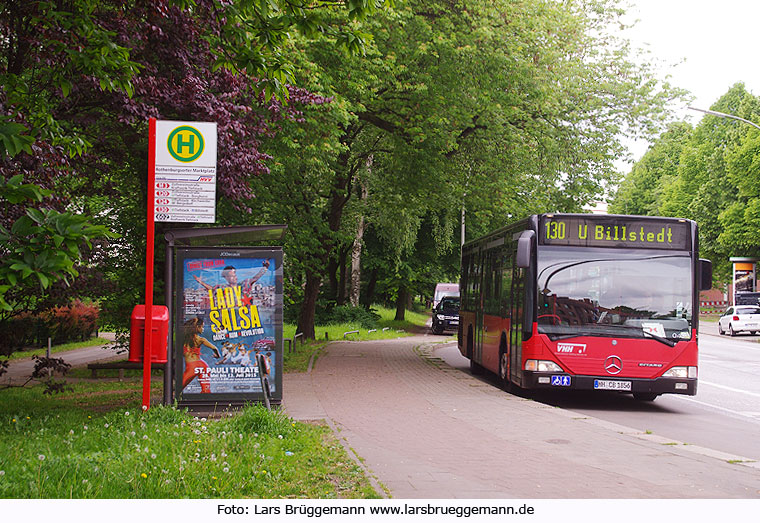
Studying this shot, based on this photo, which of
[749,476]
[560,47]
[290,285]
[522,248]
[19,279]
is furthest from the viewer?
[290,285]

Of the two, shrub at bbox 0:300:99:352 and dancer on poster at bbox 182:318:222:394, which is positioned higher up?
dancer on poster at bbox 182:318:222:394

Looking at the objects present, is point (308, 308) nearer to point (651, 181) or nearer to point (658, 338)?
point (658, 338)

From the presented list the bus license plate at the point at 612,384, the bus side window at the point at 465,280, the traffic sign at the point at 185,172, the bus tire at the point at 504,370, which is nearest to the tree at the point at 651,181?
the bus side window at the point at 465,280

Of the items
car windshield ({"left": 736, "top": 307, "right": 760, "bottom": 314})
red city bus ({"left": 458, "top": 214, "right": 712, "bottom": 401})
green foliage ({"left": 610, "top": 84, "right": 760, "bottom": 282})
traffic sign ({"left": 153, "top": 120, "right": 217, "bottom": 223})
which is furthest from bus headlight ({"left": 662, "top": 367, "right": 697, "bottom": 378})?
green foliage ({"left": 610, "top": 84, "right": 760, "bottom": 282})

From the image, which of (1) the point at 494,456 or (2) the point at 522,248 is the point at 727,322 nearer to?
(2) the point at 522,248

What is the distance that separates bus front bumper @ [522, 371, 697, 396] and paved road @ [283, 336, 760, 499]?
432 mm

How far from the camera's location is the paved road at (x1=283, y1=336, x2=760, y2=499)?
661 cm

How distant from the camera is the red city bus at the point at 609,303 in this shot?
1280 cm

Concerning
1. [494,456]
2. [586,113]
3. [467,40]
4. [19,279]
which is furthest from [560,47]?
[19,279]

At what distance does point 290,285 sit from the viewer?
22359mm

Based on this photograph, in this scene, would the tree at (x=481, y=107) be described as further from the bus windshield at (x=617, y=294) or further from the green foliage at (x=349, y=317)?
the green foliage at (x=349, y=317)

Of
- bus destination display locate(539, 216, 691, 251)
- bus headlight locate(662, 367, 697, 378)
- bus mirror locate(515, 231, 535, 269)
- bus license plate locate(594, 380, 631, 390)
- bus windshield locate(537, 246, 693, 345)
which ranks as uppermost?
bus destination display locate(539, 216, 691, 251)

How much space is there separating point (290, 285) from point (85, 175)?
904 cm

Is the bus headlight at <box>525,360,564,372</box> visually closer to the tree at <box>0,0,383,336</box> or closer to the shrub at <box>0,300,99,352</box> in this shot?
the tree at <box>0,0,383,336</box>
